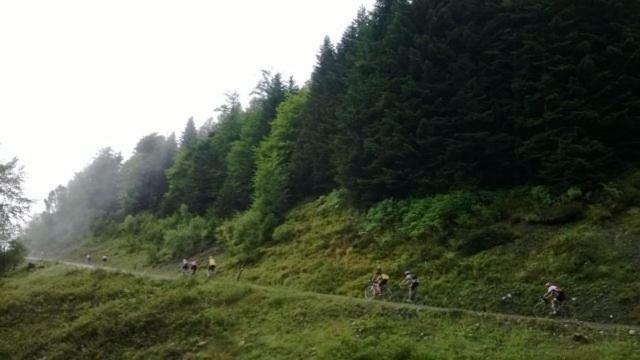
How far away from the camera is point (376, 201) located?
3812 cm

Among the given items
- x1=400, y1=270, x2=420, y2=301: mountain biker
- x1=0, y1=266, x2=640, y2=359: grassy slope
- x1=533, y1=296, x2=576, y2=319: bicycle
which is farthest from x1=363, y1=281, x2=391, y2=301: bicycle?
x1=533, y1=296, x2=576, y2=319: bicycle

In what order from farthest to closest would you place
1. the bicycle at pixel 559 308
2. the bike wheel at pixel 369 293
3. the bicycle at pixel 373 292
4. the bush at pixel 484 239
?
1. the bike wheel at pixel 369 293
2. the bush at pixel 484 239
3. the bicycle at pixel 373 292
4. the bicycle at pixel 559 308

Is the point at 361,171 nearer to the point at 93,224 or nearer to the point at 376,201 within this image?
the point at 376,201

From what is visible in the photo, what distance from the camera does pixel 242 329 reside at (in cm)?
2525

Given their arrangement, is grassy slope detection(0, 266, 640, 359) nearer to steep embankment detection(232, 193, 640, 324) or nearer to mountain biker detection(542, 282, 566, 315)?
mountain biker detection(542, 282, 566, 315)

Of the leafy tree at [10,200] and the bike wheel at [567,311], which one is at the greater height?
the leafy tree at [10,200]

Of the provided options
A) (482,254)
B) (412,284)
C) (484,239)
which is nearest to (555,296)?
(482,254)

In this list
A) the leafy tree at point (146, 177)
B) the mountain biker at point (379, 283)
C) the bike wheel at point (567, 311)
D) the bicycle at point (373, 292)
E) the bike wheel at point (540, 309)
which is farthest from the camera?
the leafy tree at point (146, 177)

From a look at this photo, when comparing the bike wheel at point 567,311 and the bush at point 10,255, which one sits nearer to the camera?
the bike wheel at point 567,311

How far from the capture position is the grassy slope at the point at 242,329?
61.8 feet

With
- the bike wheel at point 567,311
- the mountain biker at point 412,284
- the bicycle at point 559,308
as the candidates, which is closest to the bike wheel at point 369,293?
the mountain biker at point 412,284

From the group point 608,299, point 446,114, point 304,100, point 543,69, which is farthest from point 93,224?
point 608,299

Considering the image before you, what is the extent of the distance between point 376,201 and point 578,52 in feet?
48.2

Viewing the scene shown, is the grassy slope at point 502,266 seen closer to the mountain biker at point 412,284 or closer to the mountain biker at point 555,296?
the mountain biker at point 412,284
